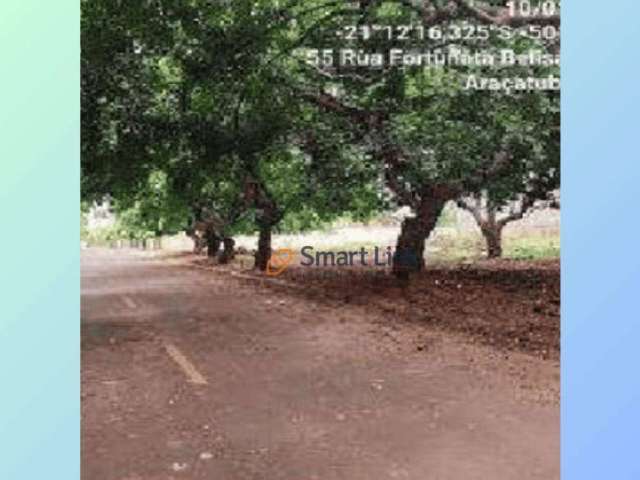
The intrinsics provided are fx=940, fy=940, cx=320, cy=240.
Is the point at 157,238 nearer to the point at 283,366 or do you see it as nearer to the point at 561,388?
the point at 283,366

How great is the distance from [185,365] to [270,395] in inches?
24.1

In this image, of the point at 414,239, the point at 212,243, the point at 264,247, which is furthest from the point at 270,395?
the point at 414,239

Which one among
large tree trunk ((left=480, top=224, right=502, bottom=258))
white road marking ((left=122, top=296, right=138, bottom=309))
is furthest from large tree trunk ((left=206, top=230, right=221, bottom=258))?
large tree trunk ((left=480, top=224, right=502, bottom=258))

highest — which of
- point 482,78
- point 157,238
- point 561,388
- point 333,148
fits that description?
point 482,78

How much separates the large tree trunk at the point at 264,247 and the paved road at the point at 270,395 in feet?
1.23

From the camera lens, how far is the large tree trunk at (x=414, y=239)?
20.3 ft

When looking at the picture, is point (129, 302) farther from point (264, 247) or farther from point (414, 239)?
point (414, 239)

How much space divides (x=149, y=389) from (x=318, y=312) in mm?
1475

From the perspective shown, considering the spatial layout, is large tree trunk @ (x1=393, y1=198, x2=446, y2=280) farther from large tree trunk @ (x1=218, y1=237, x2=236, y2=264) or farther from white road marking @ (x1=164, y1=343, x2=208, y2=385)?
white road marking @ (x1=164, y1=343, x2=208, y2=385)

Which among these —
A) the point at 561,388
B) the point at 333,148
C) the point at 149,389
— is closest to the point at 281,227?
the point at 333,148

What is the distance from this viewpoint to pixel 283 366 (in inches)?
246

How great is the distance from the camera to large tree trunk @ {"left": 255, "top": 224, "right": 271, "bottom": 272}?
6379 mm

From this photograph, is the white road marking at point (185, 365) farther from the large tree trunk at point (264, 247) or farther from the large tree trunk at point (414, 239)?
the large tree trunk at point (414, 239)

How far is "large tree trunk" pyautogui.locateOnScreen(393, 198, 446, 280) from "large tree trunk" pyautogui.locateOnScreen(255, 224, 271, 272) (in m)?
0.87
